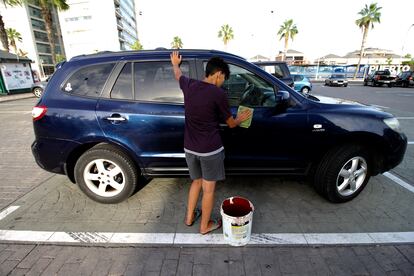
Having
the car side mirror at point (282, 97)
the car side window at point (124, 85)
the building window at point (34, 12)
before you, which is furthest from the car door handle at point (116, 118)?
the building window at point (34, 12)

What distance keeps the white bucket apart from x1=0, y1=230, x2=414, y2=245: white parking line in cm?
13

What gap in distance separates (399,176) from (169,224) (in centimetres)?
373

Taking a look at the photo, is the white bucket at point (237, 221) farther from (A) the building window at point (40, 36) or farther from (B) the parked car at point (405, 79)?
(A) the building window at point (40, 36)

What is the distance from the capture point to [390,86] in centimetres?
2341

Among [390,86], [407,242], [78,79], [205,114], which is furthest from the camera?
[390,86]

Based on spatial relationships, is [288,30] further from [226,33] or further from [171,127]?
→ [171,127]

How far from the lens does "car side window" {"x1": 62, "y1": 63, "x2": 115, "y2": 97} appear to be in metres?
2.87

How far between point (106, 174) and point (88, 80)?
118 cm

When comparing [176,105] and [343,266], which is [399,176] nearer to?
[343,266]

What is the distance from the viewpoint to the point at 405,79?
22.0m

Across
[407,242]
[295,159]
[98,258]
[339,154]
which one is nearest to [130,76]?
[98,258]

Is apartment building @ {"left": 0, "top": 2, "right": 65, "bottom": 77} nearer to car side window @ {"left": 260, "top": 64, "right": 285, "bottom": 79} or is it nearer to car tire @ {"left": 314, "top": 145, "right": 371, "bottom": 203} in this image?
car side window @ {"left": 260, "top": 64, "right": 285, "bottom": 79}

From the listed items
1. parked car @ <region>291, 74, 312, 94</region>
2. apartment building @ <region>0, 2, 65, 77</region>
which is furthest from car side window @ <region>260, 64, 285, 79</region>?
apartment building @ <region>0, 2, 65, 77</region>

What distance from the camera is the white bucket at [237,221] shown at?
227 cm
